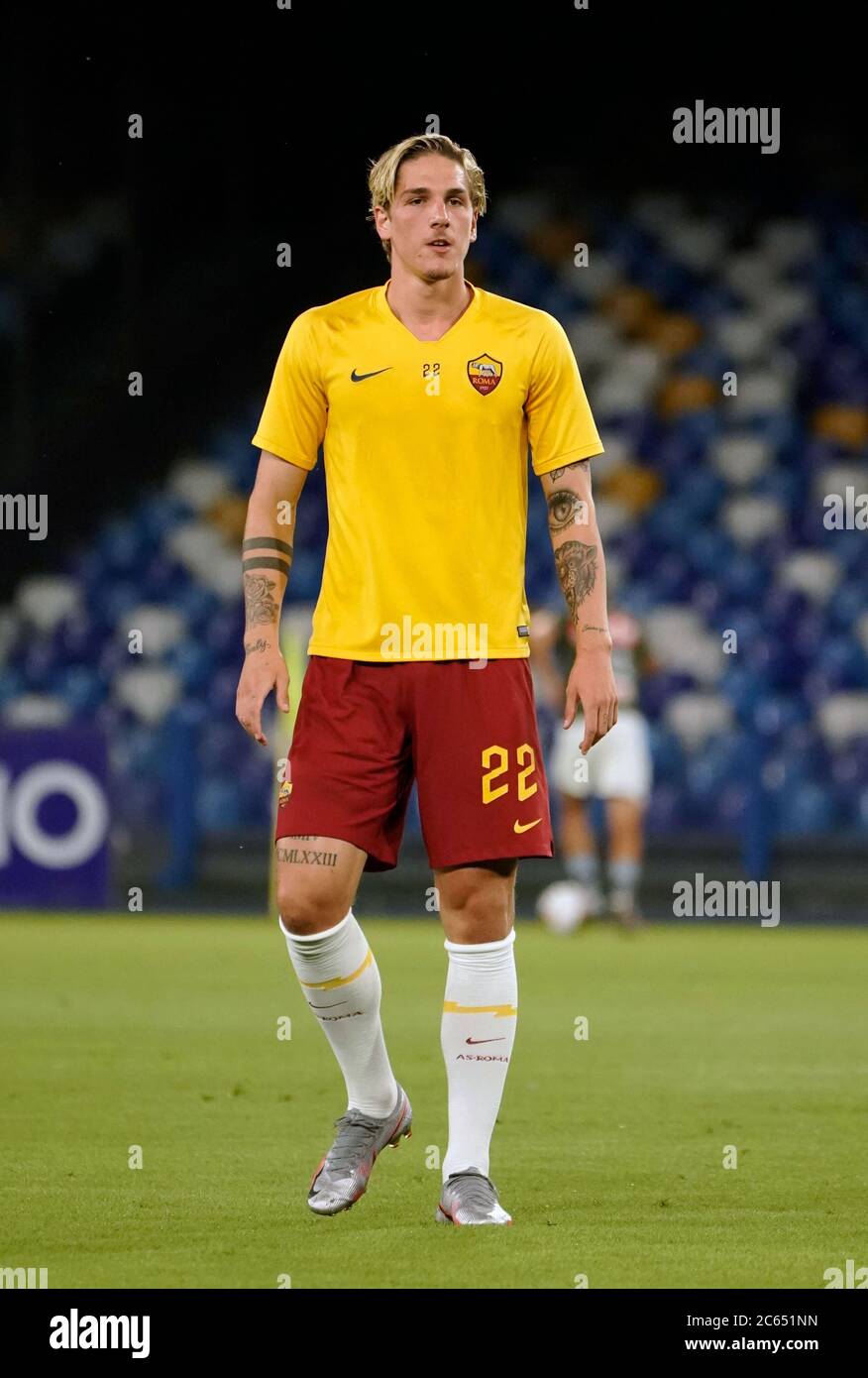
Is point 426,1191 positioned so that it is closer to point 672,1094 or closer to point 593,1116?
point 593,1116

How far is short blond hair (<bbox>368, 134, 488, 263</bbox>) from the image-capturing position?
4.79 m

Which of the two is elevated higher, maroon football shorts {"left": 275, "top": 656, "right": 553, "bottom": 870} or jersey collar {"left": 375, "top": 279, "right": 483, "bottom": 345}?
jersey collar {"left": 375, "top": 279, "right": 483, "bottom": 345}

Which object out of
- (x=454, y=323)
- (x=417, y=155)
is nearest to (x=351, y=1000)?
(x=454, y=323)

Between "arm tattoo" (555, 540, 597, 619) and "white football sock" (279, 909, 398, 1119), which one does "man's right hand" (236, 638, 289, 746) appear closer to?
"white football sock" (279, 909, 398, 1119)

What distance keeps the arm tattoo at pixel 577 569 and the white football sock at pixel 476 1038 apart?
0.72 m

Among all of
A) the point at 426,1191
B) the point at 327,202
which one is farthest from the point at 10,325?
the point at 426,1191

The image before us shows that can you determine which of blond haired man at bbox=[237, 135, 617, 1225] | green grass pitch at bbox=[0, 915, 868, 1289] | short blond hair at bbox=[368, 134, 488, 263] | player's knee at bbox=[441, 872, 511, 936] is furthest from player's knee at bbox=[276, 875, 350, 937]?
short blond hair at bbox=[368, 134, 488, 263]

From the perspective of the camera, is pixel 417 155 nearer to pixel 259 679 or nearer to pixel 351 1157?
pixel 259 679

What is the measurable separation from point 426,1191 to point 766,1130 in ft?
4.27

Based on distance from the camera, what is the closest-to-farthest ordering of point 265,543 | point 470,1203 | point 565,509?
point 470,1203 → point 565,509 → point 265,543

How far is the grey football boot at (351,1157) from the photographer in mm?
4832

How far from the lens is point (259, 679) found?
15.9 feet

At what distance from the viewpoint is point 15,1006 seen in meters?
9.10

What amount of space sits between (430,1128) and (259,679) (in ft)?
5.72
